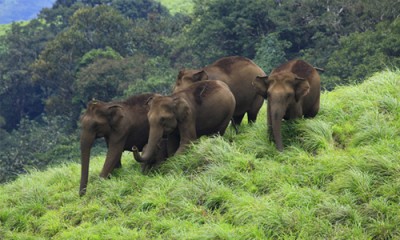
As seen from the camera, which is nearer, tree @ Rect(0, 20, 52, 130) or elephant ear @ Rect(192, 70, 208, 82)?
elephant ear @ Rect(192, 70, 208, 82)

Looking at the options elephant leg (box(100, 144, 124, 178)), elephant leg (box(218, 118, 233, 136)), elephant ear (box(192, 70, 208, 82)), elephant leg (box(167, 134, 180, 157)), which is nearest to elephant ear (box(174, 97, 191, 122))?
elephant leg (box(167, 134, 180, 157))

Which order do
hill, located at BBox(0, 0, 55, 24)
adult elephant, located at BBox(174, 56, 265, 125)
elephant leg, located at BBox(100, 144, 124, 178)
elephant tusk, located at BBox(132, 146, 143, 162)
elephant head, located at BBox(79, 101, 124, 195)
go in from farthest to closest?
hill, located at BBox(0, 0, 55, 24) → adult elephant, located at BBox(174, 56, 265, 125) → elephant leg, located at BBox(100, 144, 124, 178) → elephant head, located at BBox(79, 101, 124, 195) → elephant tusk, located at BBox(132, 146, 143, 162)

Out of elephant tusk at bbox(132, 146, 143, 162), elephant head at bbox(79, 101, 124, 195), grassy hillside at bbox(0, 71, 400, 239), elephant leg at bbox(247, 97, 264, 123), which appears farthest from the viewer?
elephant leg at bbox(247, 97, 264, 123)

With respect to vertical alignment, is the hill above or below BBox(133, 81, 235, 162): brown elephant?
above

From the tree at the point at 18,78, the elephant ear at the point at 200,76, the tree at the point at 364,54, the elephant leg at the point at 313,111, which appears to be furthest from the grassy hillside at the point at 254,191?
the tree at the point at 18,78

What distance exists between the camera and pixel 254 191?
747 cm

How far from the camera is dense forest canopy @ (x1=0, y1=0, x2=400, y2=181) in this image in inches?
1218

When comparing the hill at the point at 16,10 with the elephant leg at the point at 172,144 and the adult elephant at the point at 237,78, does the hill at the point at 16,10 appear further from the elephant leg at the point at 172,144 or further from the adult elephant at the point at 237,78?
the elephant leg at the point at 172,144

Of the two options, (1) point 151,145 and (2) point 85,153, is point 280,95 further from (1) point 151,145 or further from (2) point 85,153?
(2) point 85,153

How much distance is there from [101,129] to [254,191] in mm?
2727

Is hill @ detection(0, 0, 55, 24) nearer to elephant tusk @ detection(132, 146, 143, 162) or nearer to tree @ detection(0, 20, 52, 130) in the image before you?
tree @ detection(0, 20, 52, 130)

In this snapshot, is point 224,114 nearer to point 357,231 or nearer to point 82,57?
point 357,231

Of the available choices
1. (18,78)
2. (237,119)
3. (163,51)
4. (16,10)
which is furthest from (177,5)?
(237,119)

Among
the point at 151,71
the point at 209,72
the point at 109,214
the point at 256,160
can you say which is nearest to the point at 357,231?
the point at 256,160
